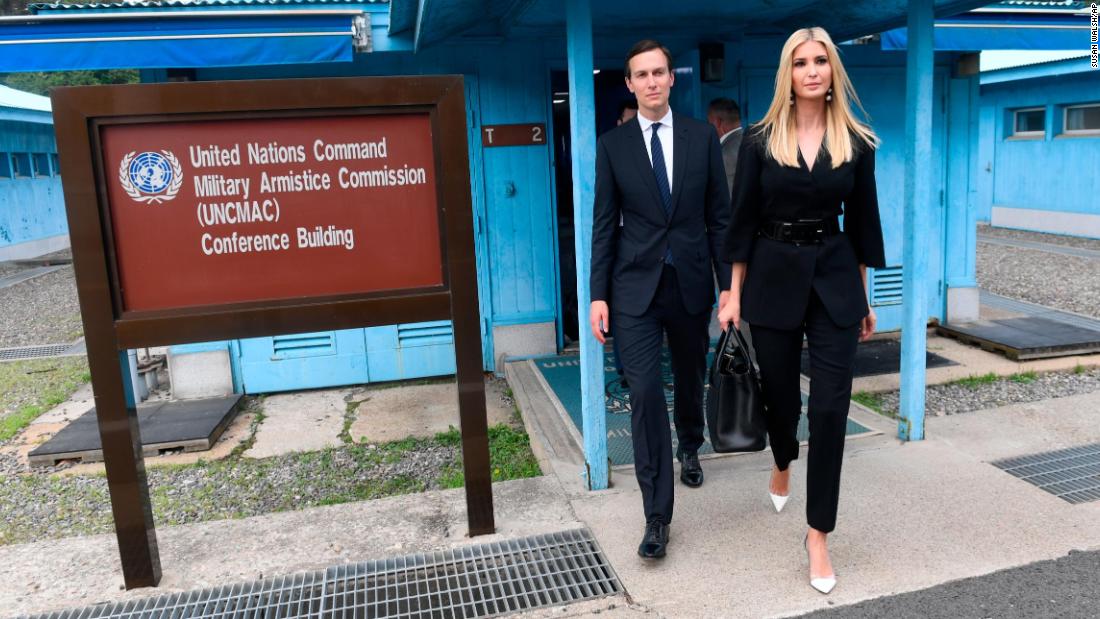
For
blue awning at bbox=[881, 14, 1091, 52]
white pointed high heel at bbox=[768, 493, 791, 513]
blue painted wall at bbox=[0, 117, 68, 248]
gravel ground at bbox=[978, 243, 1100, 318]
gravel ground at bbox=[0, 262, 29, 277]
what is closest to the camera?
white pointed high heel at bbox=[768, 493, 791, 513]

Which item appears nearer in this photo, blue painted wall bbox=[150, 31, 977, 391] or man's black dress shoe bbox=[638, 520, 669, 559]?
man's black dress shoe bbox=[638, 520, 669, 559]

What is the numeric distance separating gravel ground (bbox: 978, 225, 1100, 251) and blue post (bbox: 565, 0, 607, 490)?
12.3 metres

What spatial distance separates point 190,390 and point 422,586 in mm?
3980

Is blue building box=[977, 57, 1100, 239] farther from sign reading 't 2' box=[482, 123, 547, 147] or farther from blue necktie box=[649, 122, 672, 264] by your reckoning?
blue necktie box=[649, 122, 672, 264]

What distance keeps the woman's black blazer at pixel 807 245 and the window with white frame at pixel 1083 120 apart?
45.5 feet

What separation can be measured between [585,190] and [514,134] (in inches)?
114

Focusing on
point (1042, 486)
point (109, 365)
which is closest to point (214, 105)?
point (109, 365)

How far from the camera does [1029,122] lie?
16.0 metres

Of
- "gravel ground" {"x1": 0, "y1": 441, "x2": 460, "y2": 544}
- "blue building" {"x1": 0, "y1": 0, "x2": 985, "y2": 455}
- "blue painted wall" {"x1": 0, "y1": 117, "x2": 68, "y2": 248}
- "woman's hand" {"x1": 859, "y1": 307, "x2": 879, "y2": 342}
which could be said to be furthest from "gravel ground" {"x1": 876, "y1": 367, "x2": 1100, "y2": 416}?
"blue painted wall" {"x1": 0, "y1": 117, "x2": 68, "y2": 248}

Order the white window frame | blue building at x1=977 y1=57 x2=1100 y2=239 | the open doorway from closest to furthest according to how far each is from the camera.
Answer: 1. the open doorway
2. blue building at x1=977 y1=57 x2=1100 y2=239
3. the white window frame

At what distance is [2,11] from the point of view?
Answer: 28422mm

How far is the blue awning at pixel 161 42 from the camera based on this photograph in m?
5.20

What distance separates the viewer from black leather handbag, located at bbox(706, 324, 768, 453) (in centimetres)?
324

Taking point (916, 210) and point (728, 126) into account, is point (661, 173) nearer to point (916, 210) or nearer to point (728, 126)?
point (916, 210)
